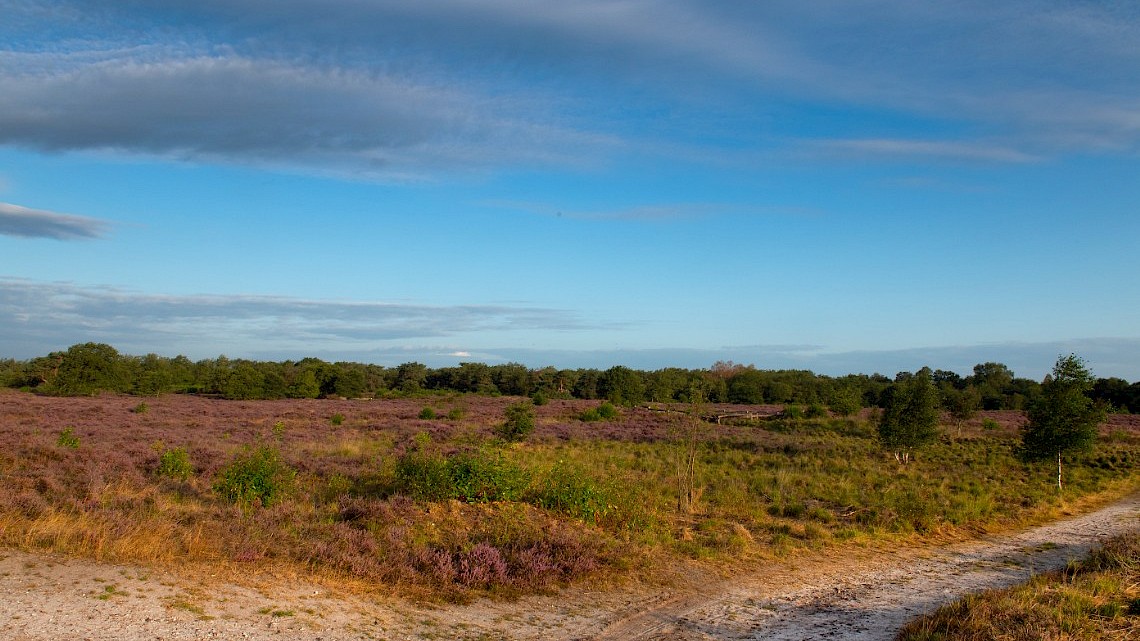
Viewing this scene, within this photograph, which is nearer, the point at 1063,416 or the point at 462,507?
the point at 462,507

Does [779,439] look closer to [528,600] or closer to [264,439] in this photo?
[264,439]

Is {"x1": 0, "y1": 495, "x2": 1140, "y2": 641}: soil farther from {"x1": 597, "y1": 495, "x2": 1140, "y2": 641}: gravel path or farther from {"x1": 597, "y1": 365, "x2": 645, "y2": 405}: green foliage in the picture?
{"x1": 597, "y1": 365, "x2": 645, "y2": 405}: green foliage

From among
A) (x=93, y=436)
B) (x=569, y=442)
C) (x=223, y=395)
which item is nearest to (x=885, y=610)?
(x=569, y=442)

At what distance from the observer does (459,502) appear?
1319 centimetres

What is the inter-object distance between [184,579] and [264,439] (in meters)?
19.3

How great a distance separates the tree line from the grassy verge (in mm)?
8899

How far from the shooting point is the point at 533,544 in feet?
35.9

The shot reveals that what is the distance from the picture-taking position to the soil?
714cm

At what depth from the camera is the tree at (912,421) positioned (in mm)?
28859

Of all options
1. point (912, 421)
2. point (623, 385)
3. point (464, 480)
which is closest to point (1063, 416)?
point (912, 421)

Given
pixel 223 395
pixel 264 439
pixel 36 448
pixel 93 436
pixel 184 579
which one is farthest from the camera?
pixel 223 395

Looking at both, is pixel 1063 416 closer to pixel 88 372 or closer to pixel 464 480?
pixel 464 480

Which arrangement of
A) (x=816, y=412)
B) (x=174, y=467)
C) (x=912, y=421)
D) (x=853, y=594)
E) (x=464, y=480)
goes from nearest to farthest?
(x=853, y=594) → (x=464, y=480) → (x=174, y=467) → (x=912, y=421) → (x=816, y=412)

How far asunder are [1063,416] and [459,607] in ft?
78.4
